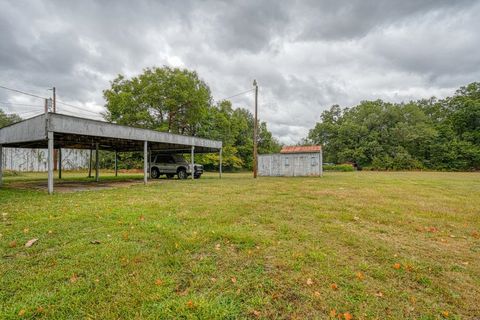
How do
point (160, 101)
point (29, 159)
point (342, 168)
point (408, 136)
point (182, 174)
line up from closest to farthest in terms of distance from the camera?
point (182, 174)
point (29, 159)
point (160, 101)
point (342, 168)
point (408, 136)

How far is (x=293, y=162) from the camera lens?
22.5 metres

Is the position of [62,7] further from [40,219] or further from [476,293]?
[476,293]

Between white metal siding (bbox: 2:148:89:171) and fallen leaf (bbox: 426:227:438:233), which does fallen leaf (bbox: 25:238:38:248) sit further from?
white metal siding (bbox: 2:148:89:171)

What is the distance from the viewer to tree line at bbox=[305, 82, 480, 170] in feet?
127

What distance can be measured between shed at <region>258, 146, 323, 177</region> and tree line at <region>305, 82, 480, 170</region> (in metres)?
24.8

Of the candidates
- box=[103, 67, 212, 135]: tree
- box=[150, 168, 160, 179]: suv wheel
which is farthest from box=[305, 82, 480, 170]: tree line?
box=[150, 168, 160, 179]: suv wheel

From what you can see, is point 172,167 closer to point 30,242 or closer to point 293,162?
point 293,162

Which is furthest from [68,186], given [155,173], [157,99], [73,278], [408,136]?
[408,136]

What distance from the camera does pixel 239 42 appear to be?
16000mm

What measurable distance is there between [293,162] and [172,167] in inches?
472

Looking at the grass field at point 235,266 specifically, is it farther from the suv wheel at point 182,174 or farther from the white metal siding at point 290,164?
the white metal siding at point 290,164

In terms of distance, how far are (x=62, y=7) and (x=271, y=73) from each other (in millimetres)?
17492

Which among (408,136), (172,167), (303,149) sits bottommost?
(172,167)

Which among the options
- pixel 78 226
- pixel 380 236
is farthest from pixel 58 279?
pixel 380 236
